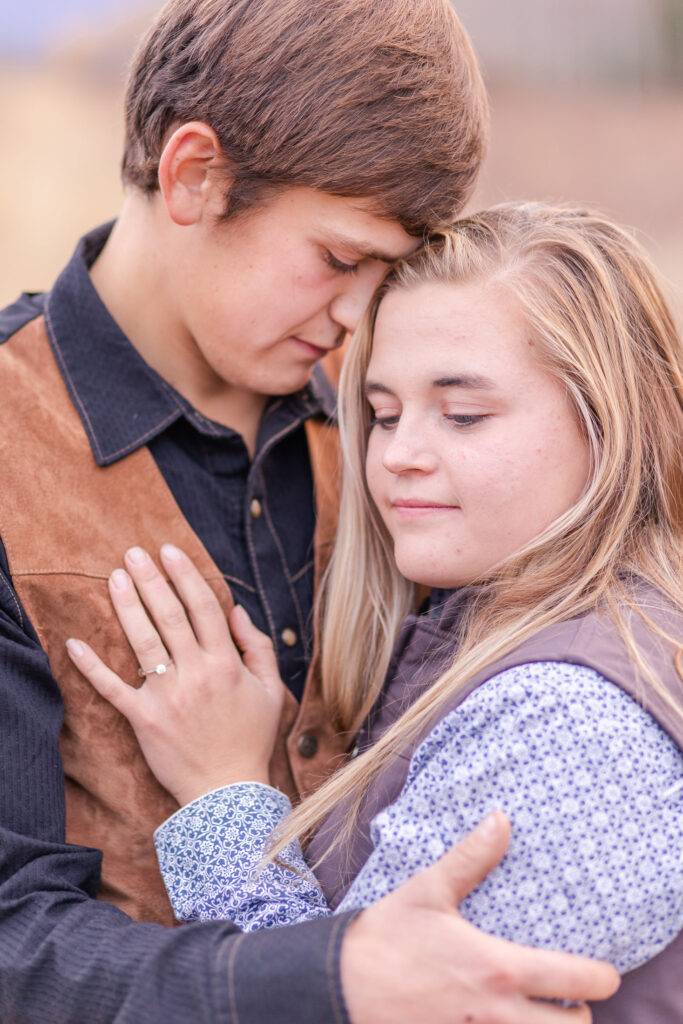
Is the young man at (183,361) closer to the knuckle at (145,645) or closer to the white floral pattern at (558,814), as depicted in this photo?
the knuckle at (145,645)

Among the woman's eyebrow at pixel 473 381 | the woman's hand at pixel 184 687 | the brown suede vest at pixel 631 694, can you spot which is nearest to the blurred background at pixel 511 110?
the woman's eyebrow at pixel 473 381

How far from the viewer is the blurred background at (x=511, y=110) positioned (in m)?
4.32

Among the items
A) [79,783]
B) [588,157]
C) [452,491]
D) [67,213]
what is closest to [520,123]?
[588,157]

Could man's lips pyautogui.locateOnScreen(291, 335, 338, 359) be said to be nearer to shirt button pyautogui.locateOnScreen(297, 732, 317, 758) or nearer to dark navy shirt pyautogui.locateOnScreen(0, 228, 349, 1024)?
dark navy shirt pyautogui.locateOnScreen(0, 228, 349, 1024)

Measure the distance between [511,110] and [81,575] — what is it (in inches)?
144

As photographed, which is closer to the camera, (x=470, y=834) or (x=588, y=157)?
(x=470, y=834)

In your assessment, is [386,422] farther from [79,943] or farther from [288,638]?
[79,943]

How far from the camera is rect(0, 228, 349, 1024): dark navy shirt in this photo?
1.17 m

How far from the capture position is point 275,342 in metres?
1.83

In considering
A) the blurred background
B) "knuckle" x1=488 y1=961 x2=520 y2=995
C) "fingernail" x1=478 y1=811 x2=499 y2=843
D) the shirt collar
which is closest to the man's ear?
the shirt collar

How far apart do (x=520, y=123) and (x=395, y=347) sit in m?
3.30

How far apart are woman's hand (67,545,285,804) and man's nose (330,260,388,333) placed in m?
0.52

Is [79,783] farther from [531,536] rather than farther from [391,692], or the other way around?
[531,536]

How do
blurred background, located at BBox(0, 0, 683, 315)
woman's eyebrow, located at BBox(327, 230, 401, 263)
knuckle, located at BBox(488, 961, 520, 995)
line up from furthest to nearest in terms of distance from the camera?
blurred background, located at BBox(0, 0, 683, 315), woman's eyebrow, located at BBox(327, 230, 401, 263), knuckle, located at BBox(488, 961, 520, 995)
